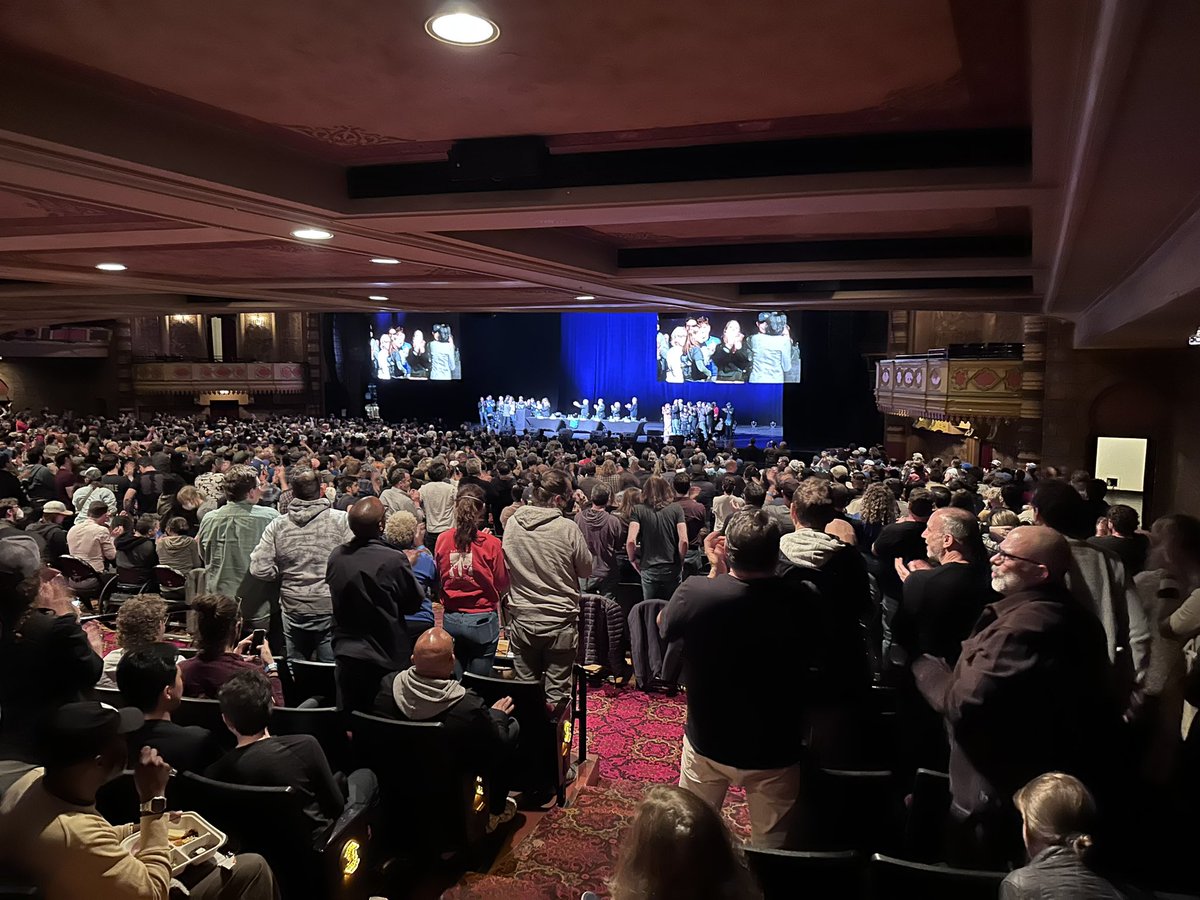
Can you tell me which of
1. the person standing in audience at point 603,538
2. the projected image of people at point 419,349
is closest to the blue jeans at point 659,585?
the person standing in audience at point 603,538

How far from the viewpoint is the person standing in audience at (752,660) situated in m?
2.59

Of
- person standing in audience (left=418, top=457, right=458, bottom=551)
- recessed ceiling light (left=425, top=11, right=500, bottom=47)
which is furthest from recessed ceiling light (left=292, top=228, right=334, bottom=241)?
person standing in audience (left=418, top=457, right=458, bottom=551)

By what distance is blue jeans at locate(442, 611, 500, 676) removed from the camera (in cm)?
442

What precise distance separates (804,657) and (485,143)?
2307 mm

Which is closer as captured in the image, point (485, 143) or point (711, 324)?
point (485, 143)

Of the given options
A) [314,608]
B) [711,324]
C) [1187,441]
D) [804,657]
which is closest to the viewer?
[804,657]

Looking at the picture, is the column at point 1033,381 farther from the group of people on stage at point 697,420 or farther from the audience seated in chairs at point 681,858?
the audience seated in chairs at point 681,858

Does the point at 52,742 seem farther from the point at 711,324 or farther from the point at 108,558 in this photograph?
the point at 711,324

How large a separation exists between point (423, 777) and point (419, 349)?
79.8 ft

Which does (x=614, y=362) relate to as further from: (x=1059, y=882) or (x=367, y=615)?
(x=1059, y=882)

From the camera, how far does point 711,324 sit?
21.3 meters

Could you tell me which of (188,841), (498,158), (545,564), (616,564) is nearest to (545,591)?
(545,564)

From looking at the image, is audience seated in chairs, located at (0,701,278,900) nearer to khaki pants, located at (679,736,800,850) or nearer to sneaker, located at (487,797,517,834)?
khaki pants, located at (679,736,800,850)

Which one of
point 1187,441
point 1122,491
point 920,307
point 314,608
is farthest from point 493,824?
point 1122,491
